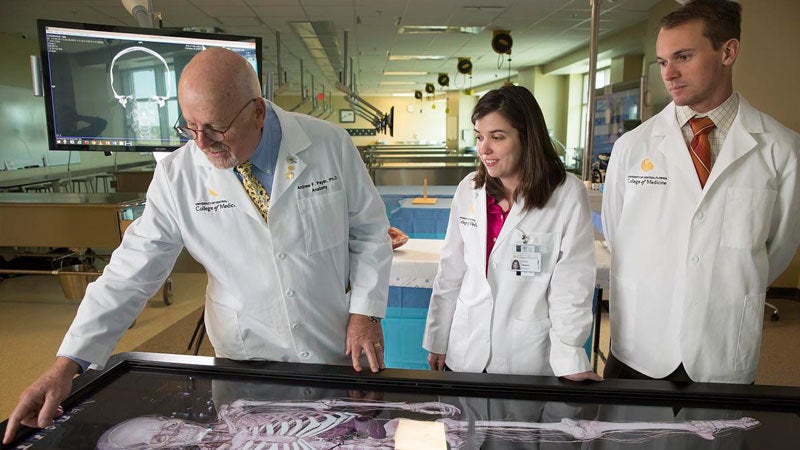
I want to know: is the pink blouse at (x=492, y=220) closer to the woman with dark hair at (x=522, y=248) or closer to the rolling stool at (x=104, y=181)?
the woman with dark hair at (x=522, y=248)

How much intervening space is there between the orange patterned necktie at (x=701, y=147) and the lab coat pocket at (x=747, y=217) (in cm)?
8

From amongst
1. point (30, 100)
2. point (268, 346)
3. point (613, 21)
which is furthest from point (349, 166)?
point (30, 100)

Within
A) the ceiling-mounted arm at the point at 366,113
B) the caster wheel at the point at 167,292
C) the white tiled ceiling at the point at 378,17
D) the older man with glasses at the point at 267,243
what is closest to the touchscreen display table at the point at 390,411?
the older man with glasses at the point at 267,243

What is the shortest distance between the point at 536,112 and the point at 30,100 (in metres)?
7.75

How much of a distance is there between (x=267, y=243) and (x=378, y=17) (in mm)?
5993

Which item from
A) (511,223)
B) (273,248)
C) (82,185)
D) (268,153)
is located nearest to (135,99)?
(268,153)

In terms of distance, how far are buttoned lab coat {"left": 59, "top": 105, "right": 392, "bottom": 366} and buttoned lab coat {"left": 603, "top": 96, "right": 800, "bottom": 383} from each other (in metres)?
0.73

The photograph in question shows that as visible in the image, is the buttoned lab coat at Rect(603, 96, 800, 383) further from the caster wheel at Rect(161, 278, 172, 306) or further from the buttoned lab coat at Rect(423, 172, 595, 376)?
the caster wheel at Rect(161, 278, 172, 306)

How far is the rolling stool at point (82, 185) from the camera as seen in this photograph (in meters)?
6.91

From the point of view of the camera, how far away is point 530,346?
1473 mm

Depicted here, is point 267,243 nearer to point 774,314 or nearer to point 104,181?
point 774,314

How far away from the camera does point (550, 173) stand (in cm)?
148

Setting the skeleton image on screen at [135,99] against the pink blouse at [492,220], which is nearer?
the pink blouse at [492,220]

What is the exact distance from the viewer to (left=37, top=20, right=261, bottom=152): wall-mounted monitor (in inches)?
99.0
